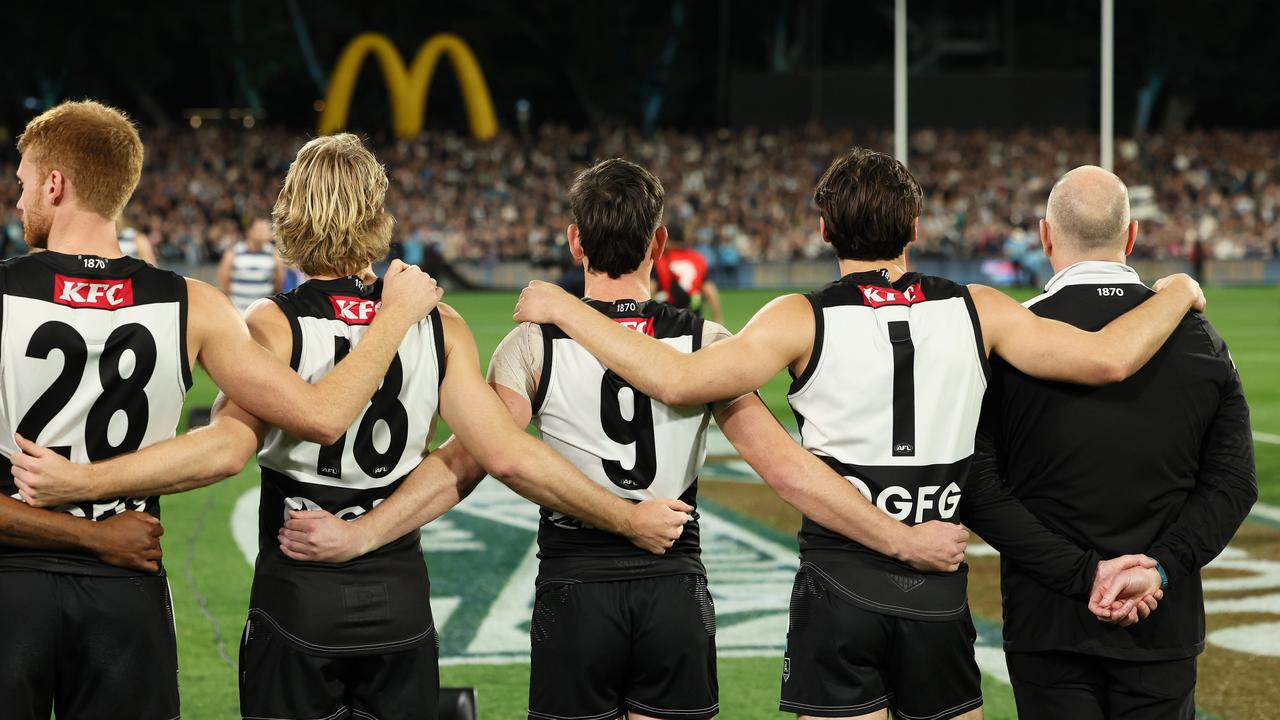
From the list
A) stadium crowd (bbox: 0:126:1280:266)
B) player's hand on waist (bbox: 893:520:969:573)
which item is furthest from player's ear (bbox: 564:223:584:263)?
stadium crowd (bbox: 0:126:1280:266)

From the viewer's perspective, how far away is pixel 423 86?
4541cm

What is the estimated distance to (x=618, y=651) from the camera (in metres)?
3.69

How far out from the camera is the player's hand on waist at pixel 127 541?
3508 mm

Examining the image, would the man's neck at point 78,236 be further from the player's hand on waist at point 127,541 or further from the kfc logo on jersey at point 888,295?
the kfc logo on jersey at point 888,295

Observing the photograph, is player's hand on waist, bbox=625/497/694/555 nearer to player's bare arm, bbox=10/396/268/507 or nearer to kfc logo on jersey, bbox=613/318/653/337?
kfc logo on jersey, bbox=613/318/653/337

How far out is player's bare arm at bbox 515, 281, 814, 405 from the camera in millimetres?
3666

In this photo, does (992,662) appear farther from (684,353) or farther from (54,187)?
(54,187)

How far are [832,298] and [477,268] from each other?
33295 millimetres

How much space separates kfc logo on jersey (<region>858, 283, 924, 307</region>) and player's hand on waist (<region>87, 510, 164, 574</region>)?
1928mm

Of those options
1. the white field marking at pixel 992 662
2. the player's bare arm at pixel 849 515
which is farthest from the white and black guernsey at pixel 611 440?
the white field marking at pixel 992 662

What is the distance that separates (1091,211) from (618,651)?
1.77 m

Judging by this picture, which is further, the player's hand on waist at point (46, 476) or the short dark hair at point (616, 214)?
the short dark hair at point (616, 214)

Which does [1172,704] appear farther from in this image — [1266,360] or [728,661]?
[1266,360]

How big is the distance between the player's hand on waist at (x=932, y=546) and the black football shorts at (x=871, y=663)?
0.15m
